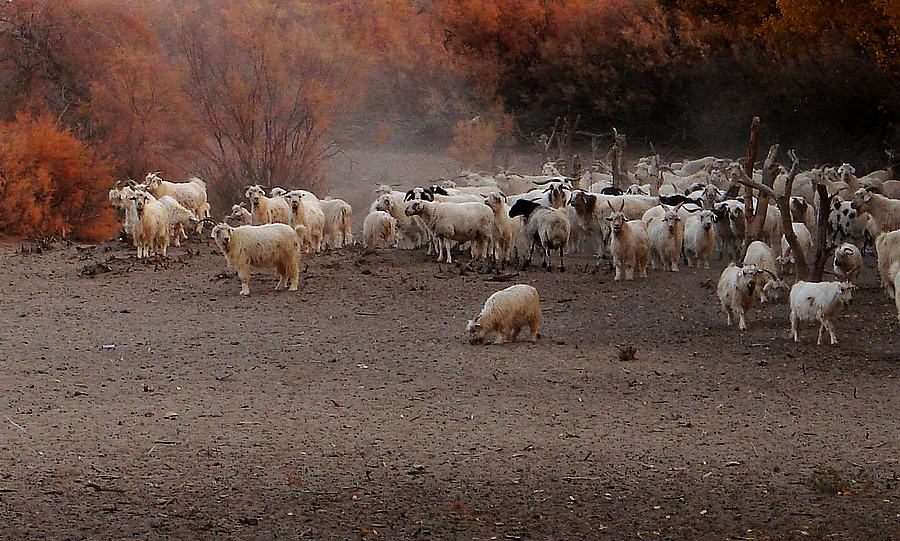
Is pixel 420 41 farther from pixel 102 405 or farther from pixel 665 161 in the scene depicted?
pixel 102 405

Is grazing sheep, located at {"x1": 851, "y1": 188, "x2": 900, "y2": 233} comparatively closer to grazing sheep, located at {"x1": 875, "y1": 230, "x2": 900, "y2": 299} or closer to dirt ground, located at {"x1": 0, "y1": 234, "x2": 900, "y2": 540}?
dirt ground, located at {"x1": 0, "y1": 234, "x2": 900, "y2": 540}

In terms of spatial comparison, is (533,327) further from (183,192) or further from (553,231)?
(183,192)

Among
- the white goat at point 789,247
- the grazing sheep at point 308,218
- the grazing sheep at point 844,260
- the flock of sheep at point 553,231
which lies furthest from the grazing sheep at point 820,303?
the grazing sheep at point 308,218

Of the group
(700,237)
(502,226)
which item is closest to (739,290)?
(700,237)

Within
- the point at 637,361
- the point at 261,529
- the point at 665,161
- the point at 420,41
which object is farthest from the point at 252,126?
the point at 261,529

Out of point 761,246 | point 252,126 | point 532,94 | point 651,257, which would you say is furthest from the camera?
point 532,94

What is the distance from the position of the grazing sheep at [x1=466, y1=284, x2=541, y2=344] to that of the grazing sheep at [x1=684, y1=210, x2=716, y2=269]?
217 inches

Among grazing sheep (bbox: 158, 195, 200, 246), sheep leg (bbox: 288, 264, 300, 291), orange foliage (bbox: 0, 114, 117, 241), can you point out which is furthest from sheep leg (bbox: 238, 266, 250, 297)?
orange foliage (bbox: 0, 114, 117, 241)

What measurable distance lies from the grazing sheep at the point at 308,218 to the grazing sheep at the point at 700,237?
6.22m

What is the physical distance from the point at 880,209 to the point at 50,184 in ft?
59.3

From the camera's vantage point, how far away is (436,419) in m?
8.91

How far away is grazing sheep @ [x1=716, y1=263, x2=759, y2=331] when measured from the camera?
494 inches

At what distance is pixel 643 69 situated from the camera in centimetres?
3941

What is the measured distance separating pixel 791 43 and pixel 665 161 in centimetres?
1115
